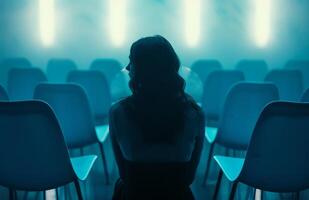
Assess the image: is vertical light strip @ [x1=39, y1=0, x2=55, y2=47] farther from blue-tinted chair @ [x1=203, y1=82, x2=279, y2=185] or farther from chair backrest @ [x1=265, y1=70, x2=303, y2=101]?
blue-tinted chair @ [x1=203, y1=82, x2=279, y2=185]

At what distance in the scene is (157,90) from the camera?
4.52ft

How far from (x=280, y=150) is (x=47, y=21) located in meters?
4.53

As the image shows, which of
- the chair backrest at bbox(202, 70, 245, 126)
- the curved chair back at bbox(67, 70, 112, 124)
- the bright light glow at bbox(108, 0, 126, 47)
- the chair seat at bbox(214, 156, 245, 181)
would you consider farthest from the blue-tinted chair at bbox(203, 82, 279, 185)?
the bright light glow at bbox(108, 0, 126, 47)

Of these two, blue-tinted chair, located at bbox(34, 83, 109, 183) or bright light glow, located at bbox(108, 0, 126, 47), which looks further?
bright light glow, located at bbox(108, 0, 126, 47)

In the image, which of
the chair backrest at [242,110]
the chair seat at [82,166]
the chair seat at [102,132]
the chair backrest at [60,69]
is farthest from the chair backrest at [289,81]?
the chair backrest at [60,69]

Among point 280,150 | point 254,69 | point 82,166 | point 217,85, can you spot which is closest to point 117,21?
point 254,69

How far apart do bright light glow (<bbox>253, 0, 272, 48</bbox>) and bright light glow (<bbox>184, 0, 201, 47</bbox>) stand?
2.73ft

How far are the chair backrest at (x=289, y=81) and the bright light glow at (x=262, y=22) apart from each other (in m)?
2.20

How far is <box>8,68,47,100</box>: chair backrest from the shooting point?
Answer: 3571 mm

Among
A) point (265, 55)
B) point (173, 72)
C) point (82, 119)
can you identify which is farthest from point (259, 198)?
point (265, 55)

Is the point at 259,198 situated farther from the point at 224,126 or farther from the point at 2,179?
the point at 2,179

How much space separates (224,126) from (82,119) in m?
1.00

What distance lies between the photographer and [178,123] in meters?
1.41

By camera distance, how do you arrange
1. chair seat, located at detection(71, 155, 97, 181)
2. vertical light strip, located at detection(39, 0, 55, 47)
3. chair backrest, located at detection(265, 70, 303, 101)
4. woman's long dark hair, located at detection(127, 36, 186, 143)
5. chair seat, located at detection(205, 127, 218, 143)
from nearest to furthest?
1. woman's long dark hair, located at detection(127, 36, 186, 143)
2. chair seat, located at detection(71, 155, 97, 181)
3. chair seat, located at detection(205, 127, 218, 143)
4. chair backrest, located at detection(265, 70, 303, 101)
5. vertical light strip, located at detection(39, 0, 55, 47)
